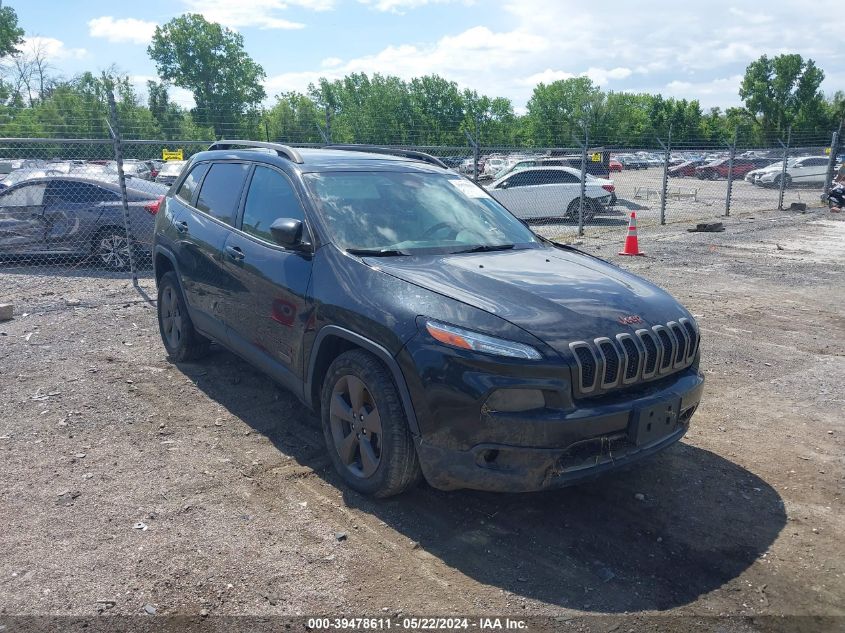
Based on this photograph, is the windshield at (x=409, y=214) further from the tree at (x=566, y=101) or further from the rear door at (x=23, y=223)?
the tree at (x=566, y=101)

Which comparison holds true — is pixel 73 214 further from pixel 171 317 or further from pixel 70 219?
pixel 171 317

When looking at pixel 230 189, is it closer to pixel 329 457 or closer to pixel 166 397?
pixel 166 397

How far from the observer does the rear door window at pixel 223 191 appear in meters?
4.89

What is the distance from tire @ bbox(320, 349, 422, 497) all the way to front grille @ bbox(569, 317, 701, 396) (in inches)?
35.0

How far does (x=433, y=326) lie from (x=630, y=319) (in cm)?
100

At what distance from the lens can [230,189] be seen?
500 cm

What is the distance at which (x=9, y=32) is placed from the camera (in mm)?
75125

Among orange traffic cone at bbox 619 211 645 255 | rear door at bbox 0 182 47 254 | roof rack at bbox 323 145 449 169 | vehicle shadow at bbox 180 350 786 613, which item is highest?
roof rack at bbox 323 145 449 169

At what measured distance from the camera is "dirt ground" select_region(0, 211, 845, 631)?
2.89m

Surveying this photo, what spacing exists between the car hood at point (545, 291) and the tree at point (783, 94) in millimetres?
69290

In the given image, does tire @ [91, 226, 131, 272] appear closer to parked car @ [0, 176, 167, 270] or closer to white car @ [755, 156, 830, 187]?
parked car @ [0, 176, 167, 270]

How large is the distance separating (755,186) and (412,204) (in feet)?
114

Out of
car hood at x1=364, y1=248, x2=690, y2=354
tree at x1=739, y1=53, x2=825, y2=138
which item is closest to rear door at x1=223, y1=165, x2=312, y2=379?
car hood at x1=364, y1=248, x2=690, y2=354

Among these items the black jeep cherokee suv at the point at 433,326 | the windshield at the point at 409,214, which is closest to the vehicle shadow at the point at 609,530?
the black jeep cherokee suv at the point at 433,326
